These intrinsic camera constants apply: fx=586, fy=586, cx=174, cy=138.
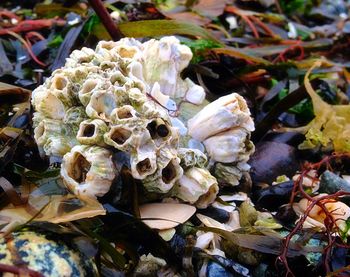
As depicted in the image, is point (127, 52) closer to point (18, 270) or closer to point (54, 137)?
point (54, 137)

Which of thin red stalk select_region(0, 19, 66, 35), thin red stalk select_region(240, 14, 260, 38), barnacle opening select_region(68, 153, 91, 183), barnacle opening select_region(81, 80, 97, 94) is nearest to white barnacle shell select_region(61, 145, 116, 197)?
barnacle opening select_region(68, 153, 91, 183)

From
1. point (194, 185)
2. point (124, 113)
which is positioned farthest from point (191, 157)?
point (124, 113)

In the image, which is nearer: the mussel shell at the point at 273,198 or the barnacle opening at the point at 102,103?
the barnacle opening at the point at 102,103

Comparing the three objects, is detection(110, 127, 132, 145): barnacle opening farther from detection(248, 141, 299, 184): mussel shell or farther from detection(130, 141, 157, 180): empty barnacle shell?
detection(248, 141, 299, 184): mussel shell

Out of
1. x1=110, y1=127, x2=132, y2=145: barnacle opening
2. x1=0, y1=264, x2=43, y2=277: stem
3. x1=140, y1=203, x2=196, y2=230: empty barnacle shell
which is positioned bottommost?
x1=140, y1=203, x2=196, y2=230: empty barnacle shell

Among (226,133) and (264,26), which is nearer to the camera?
(226,133)

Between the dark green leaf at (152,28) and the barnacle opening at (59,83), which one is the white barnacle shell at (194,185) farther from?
the dark green leaf at (152,28)

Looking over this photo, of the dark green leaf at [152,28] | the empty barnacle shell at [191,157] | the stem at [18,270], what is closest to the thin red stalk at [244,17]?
the dark green leaf at [152,28]
